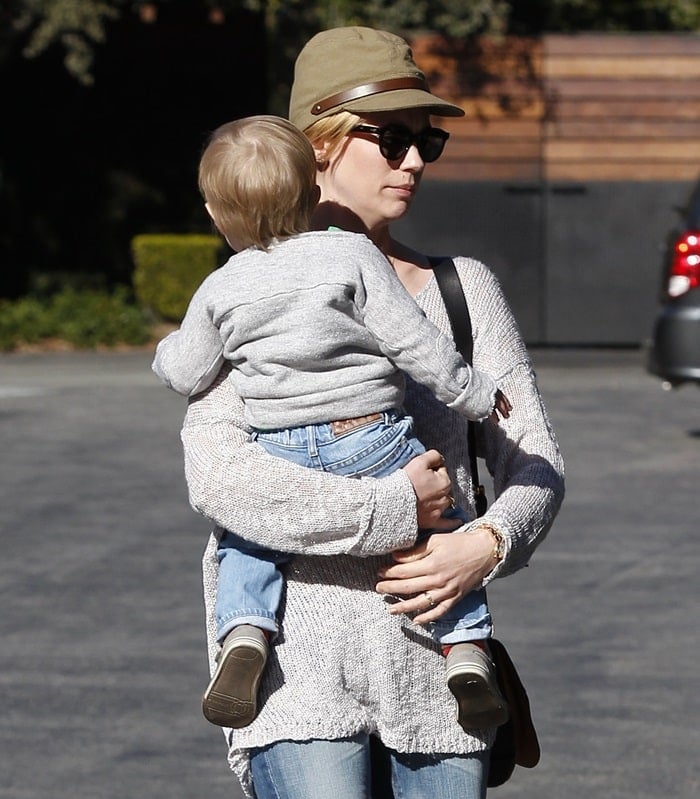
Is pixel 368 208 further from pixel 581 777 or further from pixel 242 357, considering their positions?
pixel 581 777

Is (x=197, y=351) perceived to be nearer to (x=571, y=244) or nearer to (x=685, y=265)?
(x=685, y=265)

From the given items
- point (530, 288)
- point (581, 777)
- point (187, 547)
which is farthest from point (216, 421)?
point (530, 288)

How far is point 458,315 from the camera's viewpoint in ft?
9.57

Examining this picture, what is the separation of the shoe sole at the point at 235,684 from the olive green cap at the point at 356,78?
83 cm

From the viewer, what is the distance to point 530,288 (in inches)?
703

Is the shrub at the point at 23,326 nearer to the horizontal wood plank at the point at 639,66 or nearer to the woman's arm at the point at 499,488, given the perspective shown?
the horizontal wood plank at the point at 639,66

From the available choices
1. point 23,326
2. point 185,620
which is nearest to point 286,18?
point 23,326

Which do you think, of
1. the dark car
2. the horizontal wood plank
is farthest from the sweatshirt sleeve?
the horizontal wood plank

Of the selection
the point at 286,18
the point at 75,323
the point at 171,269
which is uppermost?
the point at 286,18

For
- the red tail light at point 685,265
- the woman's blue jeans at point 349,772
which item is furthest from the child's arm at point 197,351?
the red tail light at point 685,265

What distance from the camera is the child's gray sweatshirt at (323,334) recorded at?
2.67 meters

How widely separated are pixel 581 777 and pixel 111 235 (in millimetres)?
15975

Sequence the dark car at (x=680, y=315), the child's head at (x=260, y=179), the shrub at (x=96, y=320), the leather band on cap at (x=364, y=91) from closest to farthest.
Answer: the child's head at (x=260, y=179)
the leather band on cap at (x=364, y=91)
the dark car at (x=680, y=315)
the shrub at (x=96, y=320)

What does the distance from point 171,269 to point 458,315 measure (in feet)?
54.4
